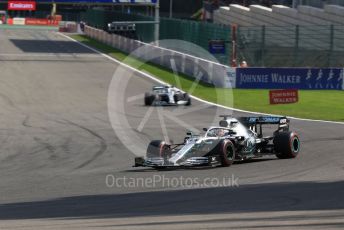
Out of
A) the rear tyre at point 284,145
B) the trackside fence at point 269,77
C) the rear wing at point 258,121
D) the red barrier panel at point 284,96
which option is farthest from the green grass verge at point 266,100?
the rear tyre at point 284,145

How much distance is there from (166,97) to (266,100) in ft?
17.1

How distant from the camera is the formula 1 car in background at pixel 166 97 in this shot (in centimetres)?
3444

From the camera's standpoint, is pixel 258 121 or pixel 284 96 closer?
pixel 258 121

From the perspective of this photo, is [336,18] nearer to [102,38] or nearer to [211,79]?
[211,79]

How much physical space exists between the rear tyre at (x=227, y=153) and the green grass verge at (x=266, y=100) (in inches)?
502

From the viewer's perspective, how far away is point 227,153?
17.6m

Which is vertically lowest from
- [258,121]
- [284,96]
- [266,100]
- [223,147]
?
[266,100]

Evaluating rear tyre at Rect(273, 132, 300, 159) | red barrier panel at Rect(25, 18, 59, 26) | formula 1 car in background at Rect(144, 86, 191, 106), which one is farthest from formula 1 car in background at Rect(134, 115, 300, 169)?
red barrier panel at Rect(25, 18, 59, 26)

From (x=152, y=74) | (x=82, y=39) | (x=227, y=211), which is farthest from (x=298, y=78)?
(x=82, y=39)

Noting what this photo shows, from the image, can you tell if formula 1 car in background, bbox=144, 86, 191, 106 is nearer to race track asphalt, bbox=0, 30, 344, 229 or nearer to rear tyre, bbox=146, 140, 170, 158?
race track asphalt, bbox=0, 30, 344, 229

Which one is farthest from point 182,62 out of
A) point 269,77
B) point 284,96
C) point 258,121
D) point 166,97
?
point 258,121

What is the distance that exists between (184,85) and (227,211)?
32.7 metres

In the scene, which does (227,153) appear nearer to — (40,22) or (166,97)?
→ (166,97)
